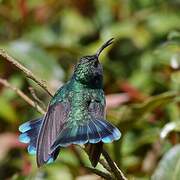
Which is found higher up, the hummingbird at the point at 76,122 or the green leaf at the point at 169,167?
the hummingbird at the point at 76,122

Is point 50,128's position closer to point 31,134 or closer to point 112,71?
point 31,134

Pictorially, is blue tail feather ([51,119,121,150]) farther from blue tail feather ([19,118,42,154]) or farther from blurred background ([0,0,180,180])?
blurred background ([0,0,180,180])

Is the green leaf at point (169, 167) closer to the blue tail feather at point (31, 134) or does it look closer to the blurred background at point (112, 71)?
the blurred background at point (112, 71)

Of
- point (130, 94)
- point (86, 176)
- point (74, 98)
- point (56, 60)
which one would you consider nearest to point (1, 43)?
point (56, 60)

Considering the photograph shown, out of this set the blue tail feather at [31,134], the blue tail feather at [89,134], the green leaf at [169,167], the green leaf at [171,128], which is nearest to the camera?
the blue tail feather at [89,134]

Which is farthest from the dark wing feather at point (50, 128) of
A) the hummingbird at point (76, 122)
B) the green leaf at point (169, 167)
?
the green leaf at point (169, 167)

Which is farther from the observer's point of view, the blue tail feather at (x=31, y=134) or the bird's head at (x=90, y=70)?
the bird's head at (x=90, y=70)
